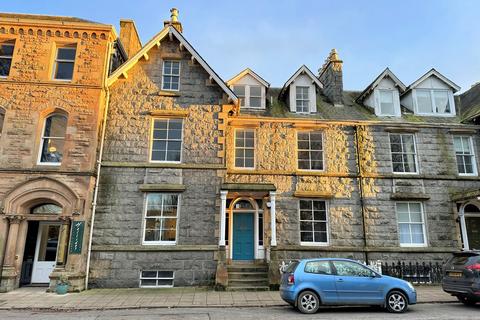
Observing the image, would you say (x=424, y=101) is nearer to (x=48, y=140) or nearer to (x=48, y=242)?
(x=48, y=140)

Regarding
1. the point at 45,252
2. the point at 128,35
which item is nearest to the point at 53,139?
the point at 45,252

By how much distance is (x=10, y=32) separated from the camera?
1522 centimetres

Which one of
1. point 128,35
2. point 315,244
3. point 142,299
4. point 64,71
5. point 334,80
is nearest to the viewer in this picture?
point 142,299

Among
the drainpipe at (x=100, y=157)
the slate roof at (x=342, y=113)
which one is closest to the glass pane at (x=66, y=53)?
the drainpipe at (x=100, y=157)

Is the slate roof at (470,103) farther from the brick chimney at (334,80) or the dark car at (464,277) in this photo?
the dark car at (464,277)

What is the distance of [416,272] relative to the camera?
15.3m

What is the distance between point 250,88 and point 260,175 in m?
5.04

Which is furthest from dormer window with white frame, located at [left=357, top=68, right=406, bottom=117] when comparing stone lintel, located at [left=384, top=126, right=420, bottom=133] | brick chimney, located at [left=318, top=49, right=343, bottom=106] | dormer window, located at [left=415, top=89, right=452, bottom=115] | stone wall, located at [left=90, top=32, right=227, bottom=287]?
stone wall, located at [left=90, top=32, right=227, bottom=287]

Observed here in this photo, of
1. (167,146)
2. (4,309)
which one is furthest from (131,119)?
(4,309)

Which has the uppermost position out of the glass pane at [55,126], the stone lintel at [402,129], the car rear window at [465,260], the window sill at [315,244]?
the stone lintel at [402,129]

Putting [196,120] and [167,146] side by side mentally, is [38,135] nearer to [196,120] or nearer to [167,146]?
[167,146]

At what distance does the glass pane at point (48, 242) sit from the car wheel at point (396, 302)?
12.9 m

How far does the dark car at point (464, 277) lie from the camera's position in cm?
1009

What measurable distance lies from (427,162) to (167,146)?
12.7 metres
